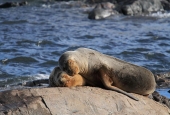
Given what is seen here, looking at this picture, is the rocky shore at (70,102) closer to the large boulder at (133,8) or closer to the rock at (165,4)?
the large boulder at (133,8)

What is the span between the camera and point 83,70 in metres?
6.75

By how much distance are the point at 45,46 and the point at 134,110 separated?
402 inches

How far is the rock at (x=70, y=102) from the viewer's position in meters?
5.83

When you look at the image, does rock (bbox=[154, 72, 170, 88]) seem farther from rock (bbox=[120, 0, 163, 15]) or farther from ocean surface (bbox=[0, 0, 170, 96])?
rock (bbox=[120, 0, 163, 15])

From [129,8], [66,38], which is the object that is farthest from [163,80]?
[129,8]

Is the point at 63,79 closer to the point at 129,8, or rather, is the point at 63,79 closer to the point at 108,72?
the point at 108,72

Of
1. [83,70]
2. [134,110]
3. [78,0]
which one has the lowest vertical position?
[78,0]

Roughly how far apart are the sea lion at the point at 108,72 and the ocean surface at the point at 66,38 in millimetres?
4526

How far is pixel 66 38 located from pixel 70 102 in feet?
39.5

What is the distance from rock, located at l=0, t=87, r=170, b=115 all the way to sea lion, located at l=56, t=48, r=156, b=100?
22 cm

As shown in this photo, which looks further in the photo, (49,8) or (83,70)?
(49,8)

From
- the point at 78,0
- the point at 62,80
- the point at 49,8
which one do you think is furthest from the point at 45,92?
the point at 78,0

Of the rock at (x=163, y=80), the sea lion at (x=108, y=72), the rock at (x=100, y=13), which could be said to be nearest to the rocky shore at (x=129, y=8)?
the rock at (x=100, y=13)

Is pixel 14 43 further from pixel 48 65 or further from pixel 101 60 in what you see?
pixel 101 60
